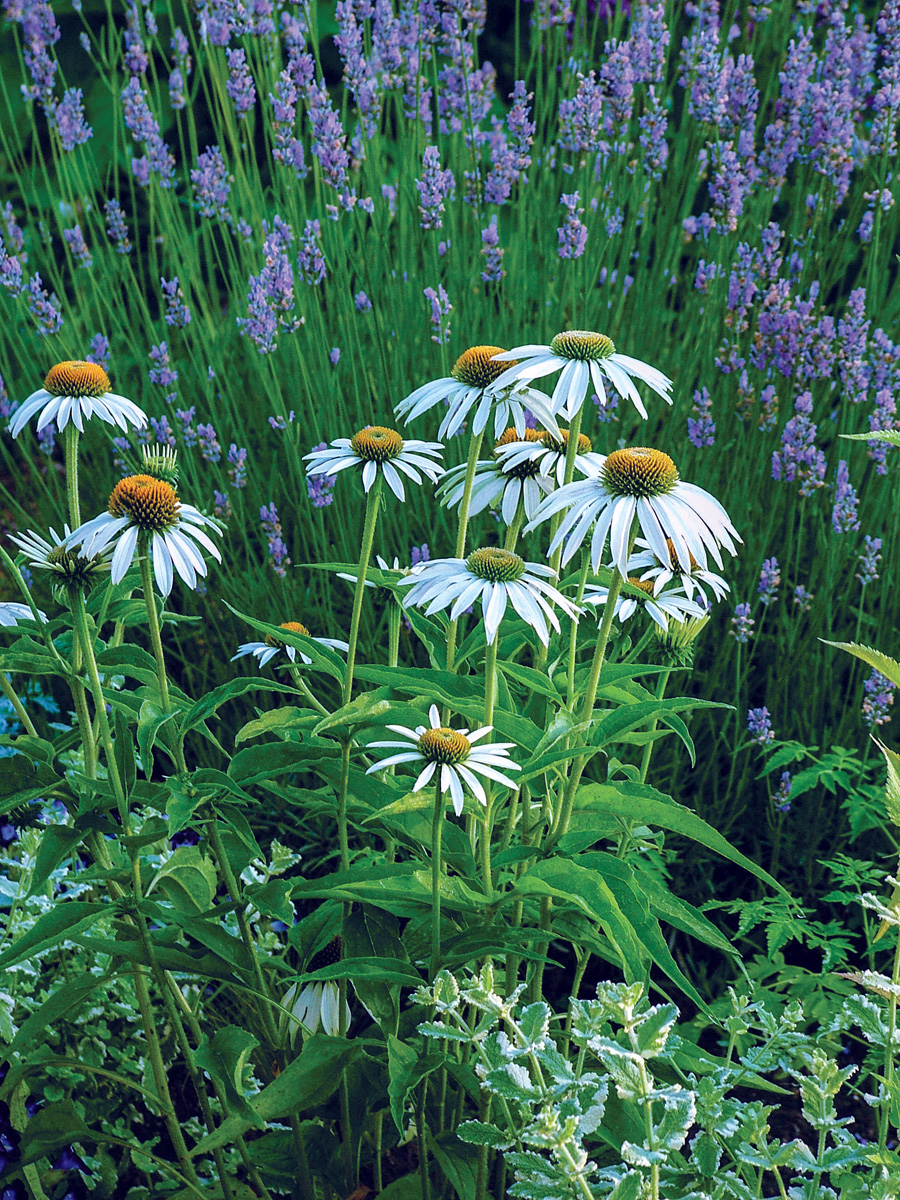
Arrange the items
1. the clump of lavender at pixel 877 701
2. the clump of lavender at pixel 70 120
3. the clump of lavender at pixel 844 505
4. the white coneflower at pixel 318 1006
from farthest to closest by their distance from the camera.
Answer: the clump of lavender at pixel 70 120, the clump of lavender at pixel 844 505, the clump of lavender at pixel 877 701, the white coneflower at pixel 318 1006

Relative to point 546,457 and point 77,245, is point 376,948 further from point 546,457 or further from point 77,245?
point 77,245

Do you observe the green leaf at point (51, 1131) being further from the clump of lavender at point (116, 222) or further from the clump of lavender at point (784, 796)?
the clump of lavender at point (116, 222)

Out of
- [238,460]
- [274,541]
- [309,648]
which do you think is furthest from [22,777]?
[238,460]

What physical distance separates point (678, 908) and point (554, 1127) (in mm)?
365

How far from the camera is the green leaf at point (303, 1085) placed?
1.14 meters

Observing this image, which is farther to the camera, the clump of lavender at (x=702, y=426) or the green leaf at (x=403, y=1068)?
the clump of lavender at (x=702, y=426)

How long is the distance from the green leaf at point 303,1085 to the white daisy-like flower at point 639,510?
0.61 m

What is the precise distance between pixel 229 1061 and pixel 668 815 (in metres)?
0.56

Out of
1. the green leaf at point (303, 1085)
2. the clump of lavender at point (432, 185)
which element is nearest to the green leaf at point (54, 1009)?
the green leaf at point (303, 1085)

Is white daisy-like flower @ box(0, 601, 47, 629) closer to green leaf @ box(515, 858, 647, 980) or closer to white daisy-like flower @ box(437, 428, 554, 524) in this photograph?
white daisy-like flower @ box(437, 428, 554, 524)

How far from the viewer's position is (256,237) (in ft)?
10.1

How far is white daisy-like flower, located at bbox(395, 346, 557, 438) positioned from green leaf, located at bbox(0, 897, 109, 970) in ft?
2.16

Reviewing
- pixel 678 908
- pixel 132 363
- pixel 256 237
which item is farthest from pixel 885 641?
pixel 132 363

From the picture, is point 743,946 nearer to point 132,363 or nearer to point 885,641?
point 885,641
